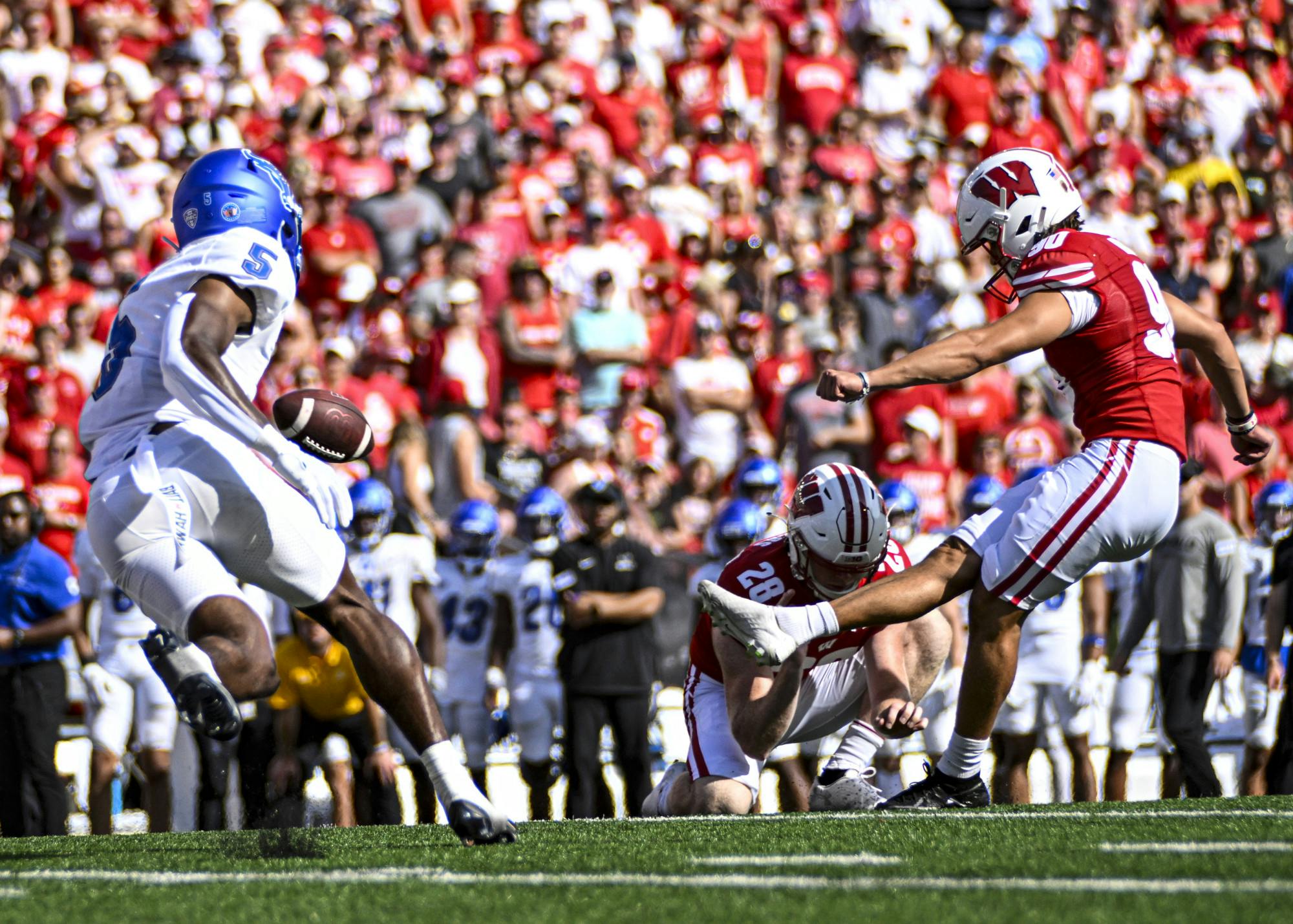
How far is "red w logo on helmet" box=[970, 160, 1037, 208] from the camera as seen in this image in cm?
520

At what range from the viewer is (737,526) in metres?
9.05

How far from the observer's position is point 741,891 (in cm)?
358

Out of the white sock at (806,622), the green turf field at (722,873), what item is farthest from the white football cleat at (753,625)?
the green turf field at (722,873)

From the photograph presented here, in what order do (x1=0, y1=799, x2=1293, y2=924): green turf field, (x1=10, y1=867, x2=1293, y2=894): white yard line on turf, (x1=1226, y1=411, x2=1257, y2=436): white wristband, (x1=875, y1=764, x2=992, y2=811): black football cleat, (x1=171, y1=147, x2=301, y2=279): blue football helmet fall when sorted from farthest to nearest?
1. (x1=1226, y1=411, x2=1257, y2=436): white wristband
2. (x1=875, y1=764, x2=992, y2=811): black football cleat
3. (x1=171, y1=147, x2=301, y2=279): blue football helmet
4. (x1=10, y1=867, x2=1293, y2=894): white yard line on turf
5. (x1=0, y1=799, x2=1293, y2=924): green turf field

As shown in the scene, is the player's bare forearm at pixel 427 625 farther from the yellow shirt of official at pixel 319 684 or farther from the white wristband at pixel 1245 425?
the white wristband at pixel 1245 425

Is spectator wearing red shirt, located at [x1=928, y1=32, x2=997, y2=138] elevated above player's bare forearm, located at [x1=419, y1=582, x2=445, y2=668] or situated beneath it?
elevated above

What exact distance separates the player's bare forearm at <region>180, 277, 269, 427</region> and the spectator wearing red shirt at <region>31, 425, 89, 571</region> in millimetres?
5067

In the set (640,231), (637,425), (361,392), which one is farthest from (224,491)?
(640,231)

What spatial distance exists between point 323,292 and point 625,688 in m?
3.74

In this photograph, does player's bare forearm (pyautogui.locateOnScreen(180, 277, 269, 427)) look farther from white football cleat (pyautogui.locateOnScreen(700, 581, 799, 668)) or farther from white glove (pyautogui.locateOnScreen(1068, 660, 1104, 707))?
white glove (pyautogui.locateOnScreen(1068, 660, 1104, 707))

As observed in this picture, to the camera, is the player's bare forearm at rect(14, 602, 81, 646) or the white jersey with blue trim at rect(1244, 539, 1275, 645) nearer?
the player's bare forearm at rect(14, 602, 81, 646)

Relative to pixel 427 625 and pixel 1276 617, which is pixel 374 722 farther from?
pixel 1276 617

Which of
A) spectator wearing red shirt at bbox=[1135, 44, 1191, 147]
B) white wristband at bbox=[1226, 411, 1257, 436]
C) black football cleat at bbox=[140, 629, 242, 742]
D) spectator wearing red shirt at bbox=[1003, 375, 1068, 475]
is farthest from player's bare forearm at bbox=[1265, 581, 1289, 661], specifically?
spectator wearing red shirt at bbox=[1135, 44, 1191, 147]

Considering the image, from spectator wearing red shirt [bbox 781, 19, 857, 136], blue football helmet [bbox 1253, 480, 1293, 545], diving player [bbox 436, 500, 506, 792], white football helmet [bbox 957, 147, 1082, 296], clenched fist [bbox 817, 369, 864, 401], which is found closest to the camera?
clenched fist [bbox 817, 369, 864, 401]
